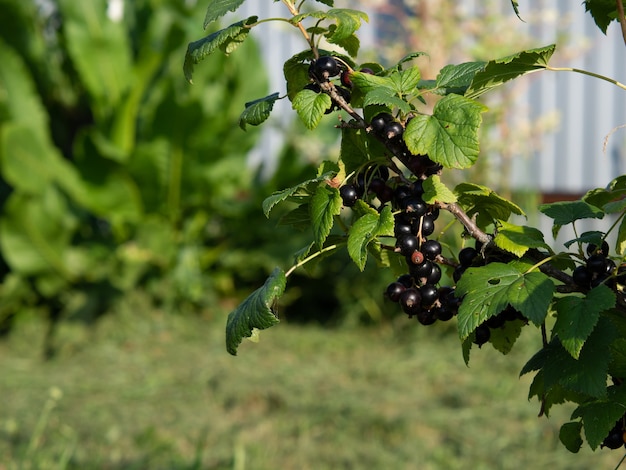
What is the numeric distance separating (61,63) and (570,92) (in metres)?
3.65

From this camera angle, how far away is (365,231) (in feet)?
3.76

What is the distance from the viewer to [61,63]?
5680 millimetres

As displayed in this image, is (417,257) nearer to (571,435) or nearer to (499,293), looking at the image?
(499,293)

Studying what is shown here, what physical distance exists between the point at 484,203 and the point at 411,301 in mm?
194

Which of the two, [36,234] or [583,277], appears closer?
[583,277]

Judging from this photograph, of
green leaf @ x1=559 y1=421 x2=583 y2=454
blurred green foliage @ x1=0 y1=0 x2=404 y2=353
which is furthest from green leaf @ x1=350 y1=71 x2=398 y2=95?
blurred green foliage @ x1=0 y1=0 x2=404 y2=353

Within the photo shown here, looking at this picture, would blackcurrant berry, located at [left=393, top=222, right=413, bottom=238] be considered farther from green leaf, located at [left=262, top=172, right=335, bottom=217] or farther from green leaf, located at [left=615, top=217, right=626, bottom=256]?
green leaf, located at [left=615, top=217, right=626, bottom=256]

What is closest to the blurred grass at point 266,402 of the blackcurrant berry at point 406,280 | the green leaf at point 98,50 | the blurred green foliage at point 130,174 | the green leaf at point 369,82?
the blurred green foliage at point 130,174

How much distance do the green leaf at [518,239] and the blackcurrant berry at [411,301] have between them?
14 centimetres

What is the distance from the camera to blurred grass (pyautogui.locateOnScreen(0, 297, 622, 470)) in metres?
3.09

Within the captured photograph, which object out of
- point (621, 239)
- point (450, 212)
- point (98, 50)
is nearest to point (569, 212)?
point (621, 239)

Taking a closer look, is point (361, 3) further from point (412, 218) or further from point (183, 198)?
point (412, 218)

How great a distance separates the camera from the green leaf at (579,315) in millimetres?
1012

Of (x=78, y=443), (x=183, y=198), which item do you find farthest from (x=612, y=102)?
(x=78, y=443)
